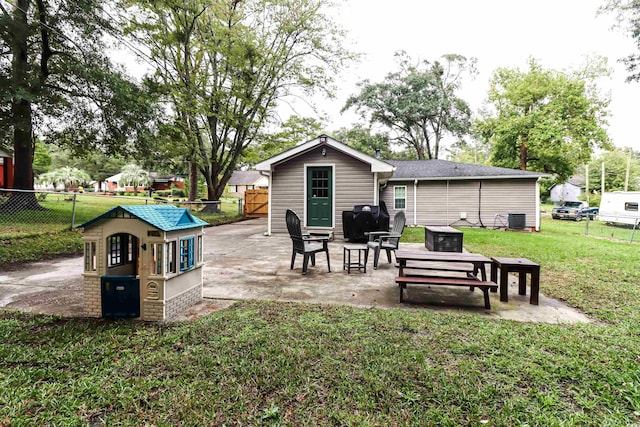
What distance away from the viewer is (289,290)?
3.94 meters

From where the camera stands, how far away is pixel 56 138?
36.1ft

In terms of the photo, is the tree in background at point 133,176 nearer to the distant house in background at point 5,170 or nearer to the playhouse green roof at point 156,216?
the distant house in background at point 5,170

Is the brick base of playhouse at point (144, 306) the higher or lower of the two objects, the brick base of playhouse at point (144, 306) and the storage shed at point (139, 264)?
the lower

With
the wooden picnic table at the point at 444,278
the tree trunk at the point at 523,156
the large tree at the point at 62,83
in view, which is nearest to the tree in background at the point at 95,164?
the large tree at the point at 62,83

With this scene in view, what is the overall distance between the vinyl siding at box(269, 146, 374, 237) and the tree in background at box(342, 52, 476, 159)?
16.8m

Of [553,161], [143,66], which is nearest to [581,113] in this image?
[553,161]

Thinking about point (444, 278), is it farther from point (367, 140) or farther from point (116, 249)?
point (367, 140)

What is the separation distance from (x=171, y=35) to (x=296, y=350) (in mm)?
15600

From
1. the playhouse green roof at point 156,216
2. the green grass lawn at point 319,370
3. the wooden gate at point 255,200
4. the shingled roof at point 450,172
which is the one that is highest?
the shingled roof at point 450,172

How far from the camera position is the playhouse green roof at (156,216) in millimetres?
2648

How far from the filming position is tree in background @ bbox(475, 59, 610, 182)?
1833 cm

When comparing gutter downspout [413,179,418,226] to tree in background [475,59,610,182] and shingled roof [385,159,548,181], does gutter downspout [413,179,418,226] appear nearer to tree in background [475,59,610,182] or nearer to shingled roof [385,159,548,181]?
shingled roof [385,159,548,181]

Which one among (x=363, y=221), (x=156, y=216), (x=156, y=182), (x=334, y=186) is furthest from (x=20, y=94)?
(x=156, y=182)

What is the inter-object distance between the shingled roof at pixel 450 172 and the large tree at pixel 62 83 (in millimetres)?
11292
